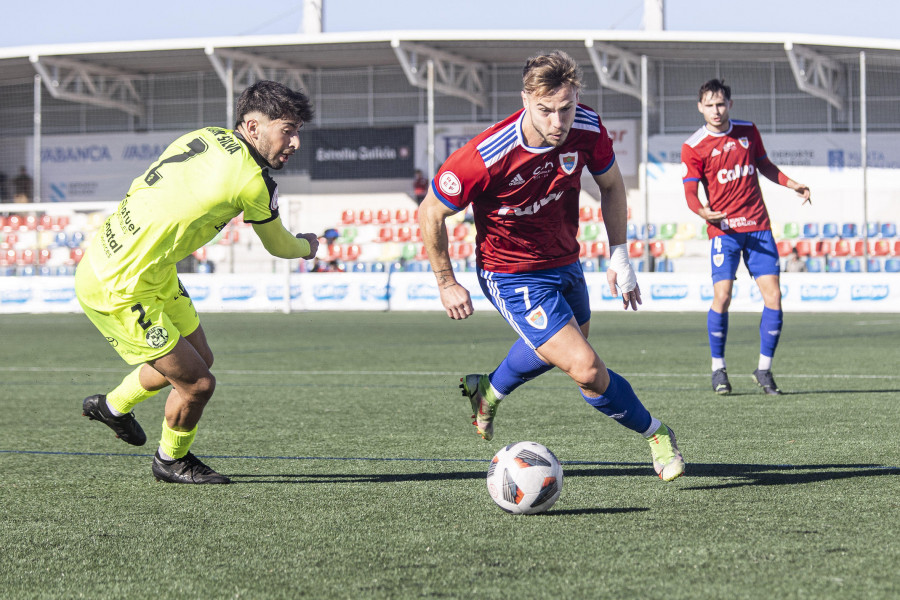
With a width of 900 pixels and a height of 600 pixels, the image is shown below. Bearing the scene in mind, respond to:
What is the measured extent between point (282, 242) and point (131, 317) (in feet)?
2.14

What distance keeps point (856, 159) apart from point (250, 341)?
18.3m

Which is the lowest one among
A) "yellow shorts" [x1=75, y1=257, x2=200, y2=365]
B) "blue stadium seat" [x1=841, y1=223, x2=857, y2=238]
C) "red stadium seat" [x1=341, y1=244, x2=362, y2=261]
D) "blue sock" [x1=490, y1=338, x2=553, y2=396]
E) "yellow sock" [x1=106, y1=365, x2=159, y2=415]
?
"yellow sock" [x1=106, y1=365, x2=159, y2=415]

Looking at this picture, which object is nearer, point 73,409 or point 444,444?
point 444,444

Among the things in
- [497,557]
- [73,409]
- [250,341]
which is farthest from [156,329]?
[250,341]

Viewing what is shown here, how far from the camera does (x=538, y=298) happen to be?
4.57 metres

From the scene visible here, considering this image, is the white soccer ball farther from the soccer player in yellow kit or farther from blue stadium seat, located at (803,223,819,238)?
blue stadium seat, located at (803,223,819,238)

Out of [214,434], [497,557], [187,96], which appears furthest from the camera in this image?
[187,96]

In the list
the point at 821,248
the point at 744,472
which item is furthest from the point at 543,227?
the point at 821,248

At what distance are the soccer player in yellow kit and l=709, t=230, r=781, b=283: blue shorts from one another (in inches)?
169

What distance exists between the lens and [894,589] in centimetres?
286

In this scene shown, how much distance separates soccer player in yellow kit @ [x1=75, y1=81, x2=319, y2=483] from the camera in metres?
4.21

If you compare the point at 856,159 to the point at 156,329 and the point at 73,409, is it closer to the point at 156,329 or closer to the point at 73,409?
the point at 73,409

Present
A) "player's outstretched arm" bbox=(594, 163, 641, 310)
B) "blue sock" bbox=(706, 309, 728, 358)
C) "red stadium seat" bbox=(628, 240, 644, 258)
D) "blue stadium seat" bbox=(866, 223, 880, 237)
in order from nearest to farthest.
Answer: "player's outstretched arm" bbox=(594, 163, 641, 310), "blue sock" bbox=(706, 309, 728, 358), "red stadium seat" bbox=(628, 240, 644, 258), "blue stadium seat" bbox=(866, 223, 880, 237)

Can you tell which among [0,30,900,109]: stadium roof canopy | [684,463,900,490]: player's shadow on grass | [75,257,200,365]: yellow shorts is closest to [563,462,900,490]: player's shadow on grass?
[684,463,900,490]: player's shadow on grass
